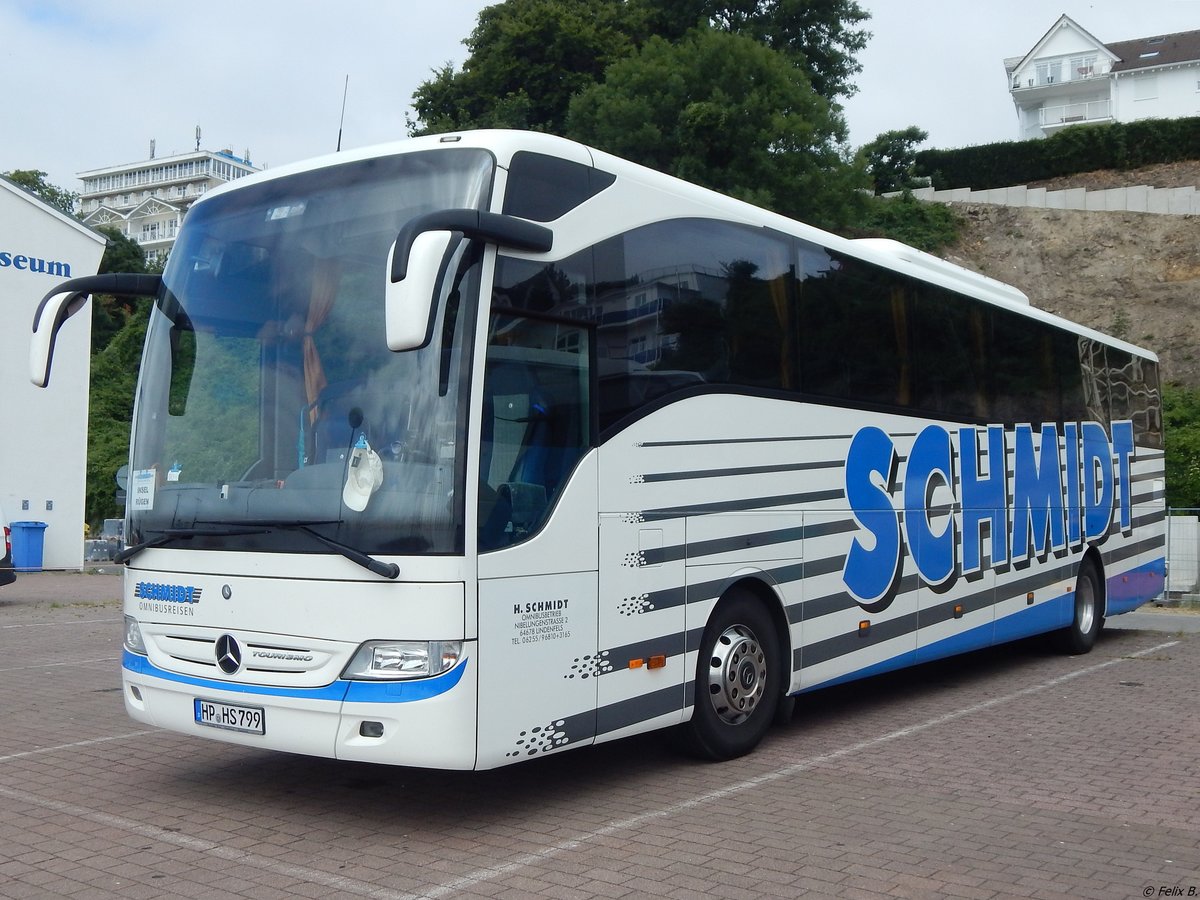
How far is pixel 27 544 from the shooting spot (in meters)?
27.5

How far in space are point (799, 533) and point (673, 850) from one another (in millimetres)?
3134

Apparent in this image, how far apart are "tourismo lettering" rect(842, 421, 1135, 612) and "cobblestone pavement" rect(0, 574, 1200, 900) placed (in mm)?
1337

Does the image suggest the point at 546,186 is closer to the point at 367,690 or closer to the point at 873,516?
the point at 367,690

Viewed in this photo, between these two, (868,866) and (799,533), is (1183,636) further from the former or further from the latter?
(868,866)

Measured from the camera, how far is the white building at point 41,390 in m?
27.5

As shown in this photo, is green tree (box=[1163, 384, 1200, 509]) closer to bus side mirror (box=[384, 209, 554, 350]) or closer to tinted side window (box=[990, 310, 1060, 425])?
tinted side window (box=[990, 310, 1060, 425])

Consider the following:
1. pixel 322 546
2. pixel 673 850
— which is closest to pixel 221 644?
pixel 322 546

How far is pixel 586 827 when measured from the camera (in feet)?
21.0

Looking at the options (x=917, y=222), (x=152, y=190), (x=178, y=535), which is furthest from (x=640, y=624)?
(x=152, y=190)

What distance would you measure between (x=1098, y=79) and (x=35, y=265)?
244 feet

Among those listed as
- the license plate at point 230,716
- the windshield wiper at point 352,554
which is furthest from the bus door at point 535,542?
the license plate at point 230,716

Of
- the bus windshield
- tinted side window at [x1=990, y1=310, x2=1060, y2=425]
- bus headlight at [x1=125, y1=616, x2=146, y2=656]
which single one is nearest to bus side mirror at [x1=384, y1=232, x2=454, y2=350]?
the bus windshield

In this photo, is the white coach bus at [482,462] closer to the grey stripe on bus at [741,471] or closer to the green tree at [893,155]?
the grey stripe on bus at [741,471]

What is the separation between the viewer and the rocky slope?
4509cm
